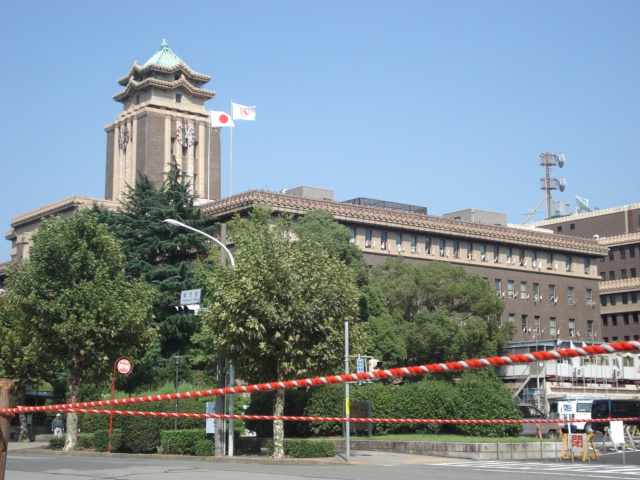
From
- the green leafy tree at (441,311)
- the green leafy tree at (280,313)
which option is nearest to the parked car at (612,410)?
the green leafy tree at (441,311)

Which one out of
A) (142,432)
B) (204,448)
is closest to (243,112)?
(142,432)

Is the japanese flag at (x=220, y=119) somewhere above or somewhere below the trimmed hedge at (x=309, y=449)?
above

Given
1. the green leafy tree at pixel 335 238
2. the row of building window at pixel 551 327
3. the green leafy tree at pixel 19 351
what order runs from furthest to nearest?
the row of building window at pixel 551 327 → the green leafy tree at pixel 335 238 → the green leafy tree at pixel 19 351

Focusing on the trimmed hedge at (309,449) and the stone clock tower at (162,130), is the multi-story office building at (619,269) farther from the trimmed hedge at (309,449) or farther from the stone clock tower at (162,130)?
the trimmed hedge at (309,449)

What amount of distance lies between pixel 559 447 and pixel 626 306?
7541 centimetres

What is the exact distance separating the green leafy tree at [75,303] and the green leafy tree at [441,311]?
26.8 metres

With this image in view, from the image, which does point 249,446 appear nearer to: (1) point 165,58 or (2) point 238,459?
(2) point 238,459

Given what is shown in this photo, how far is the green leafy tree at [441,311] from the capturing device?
57.4m

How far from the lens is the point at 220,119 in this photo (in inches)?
2901

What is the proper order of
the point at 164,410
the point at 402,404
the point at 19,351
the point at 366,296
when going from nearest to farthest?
the point at 164,410, the point at 402,404, the point at 19,351, the point at 366,296

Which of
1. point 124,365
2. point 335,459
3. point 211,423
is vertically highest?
point 124,365

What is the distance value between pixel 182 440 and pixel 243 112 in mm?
48849

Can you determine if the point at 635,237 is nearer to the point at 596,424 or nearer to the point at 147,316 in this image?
the point at 596,424

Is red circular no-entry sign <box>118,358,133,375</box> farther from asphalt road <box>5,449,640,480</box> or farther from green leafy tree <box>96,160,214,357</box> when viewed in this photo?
green leafy tree <box>96,160,214,357</box>
